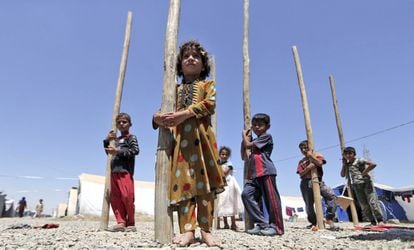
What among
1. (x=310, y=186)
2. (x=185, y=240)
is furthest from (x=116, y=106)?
(x=310, y=186)

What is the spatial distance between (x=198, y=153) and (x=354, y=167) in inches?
194

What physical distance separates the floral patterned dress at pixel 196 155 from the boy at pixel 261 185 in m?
1.45

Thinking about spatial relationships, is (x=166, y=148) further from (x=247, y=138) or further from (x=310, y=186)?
(x=310, y=186)

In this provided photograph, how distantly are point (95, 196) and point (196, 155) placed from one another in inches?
776

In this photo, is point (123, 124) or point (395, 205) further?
point (395, 205)

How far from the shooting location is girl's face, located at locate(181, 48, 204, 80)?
2.99 metres

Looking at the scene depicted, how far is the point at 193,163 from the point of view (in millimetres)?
2643

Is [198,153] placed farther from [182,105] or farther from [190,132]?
[182,105]

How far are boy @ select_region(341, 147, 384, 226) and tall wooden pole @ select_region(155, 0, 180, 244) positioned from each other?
196 inches

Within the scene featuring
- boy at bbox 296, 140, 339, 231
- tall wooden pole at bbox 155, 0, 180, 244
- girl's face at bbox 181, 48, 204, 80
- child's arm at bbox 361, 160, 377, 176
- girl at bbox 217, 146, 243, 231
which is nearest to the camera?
tall wooden pole at bbox 155, 0, 180, 244

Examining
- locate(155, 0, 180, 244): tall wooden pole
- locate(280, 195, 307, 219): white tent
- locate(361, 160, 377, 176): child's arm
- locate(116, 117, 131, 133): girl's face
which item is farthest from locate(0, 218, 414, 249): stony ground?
locate(280, 195, 307, 219): white tent

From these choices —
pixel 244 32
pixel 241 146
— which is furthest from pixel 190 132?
pixel 244 32

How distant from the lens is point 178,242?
2.41 m

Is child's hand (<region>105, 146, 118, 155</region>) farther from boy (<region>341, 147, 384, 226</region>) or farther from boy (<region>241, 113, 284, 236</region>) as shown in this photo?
boy (<region>341, 147, 384, 226</region>)
